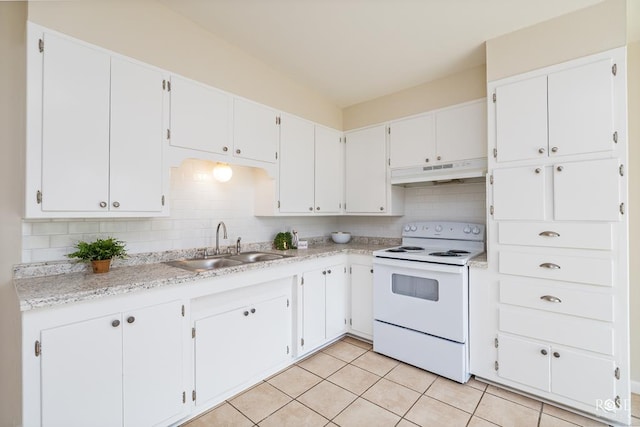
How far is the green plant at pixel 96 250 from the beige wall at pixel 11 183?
1.01 feet

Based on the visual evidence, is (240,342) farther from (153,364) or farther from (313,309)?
(313,309)

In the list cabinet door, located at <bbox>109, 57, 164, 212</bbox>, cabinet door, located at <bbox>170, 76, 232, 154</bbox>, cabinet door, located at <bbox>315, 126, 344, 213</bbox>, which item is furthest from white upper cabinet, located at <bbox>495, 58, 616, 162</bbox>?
cabinet door, located at <bbox>109, 57, 164, 212</bbox>

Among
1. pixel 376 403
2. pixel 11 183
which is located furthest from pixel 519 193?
pixel 11 183

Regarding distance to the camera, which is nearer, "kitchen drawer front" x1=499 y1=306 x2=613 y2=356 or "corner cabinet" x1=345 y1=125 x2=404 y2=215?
"kitchen drawer front" x1=499 y1=306 x2=613 y2=356

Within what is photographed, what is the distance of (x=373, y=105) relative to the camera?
3.46m

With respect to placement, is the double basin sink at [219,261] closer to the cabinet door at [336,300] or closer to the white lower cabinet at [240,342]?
the white lower cabinet at [240,342]

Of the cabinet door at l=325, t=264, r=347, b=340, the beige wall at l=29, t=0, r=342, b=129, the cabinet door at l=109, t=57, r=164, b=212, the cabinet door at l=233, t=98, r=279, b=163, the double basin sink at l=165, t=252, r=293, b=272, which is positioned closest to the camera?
the beige wall at l=29, t=0, r=342, b=129

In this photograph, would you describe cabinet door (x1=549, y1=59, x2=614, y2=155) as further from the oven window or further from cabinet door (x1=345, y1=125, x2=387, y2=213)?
cabinet door (x1=345, y1=125, x2=387, y2=213)

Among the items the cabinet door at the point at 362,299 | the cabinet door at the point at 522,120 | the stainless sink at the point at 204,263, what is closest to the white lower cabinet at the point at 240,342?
the stainless sink at the point at 204,263

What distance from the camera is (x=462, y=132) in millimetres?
2748

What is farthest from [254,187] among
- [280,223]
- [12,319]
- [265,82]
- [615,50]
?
[615,50]

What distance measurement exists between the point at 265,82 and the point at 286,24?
0.65 meters

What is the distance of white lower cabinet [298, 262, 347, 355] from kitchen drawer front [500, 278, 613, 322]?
1.45 m

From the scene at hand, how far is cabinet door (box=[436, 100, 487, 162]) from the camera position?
2639 mm
